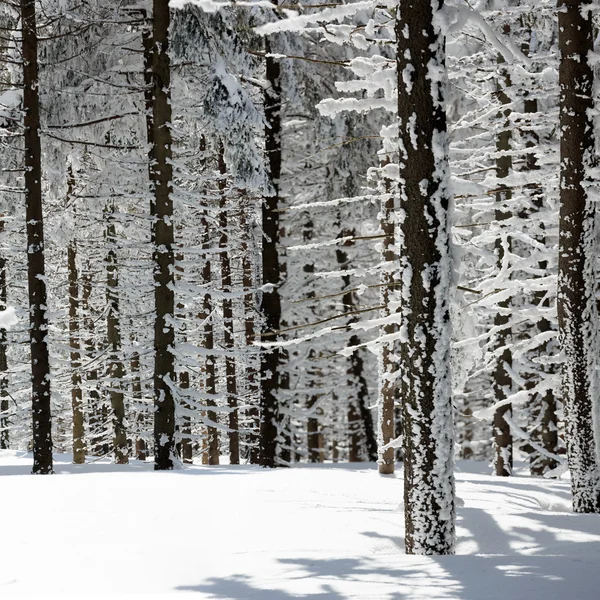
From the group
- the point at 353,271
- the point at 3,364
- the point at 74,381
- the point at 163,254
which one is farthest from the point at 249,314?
the point at 353,271

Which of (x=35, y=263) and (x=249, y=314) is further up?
(x=35, y=263)

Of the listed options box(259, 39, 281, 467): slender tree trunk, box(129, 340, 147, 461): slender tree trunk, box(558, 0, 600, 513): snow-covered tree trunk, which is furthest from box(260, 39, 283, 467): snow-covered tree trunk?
box(129, 340, 147, 461): slender tree trunk

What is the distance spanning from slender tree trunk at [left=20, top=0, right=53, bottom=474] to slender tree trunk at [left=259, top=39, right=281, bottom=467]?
157 inches

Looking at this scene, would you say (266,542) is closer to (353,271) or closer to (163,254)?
(353,271)

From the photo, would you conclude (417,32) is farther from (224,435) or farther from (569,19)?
(224,435)

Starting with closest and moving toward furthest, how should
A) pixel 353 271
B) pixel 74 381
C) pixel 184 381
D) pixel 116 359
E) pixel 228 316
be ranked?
pixel 353 271, pixel 116 359, pixel 184 381, pixel 74 381, pixel 228 316

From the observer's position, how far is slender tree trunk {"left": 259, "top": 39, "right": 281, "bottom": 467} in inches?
547

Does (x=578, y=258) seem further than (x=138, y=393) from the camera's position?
No

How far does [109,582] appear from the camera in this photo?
16.2 feet

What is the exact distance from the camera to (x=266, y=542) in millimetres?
6691

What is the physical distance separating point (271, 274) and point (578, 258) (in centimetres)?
672

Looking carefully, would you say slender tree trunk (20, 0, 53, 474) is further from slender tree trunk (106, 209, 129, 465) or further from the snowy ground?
slender tree trunk (106, 209, 129, 465)

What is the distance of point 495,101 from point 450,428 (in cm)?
945

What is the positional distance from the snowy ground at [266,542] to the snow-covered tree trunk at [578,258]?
82 cm
